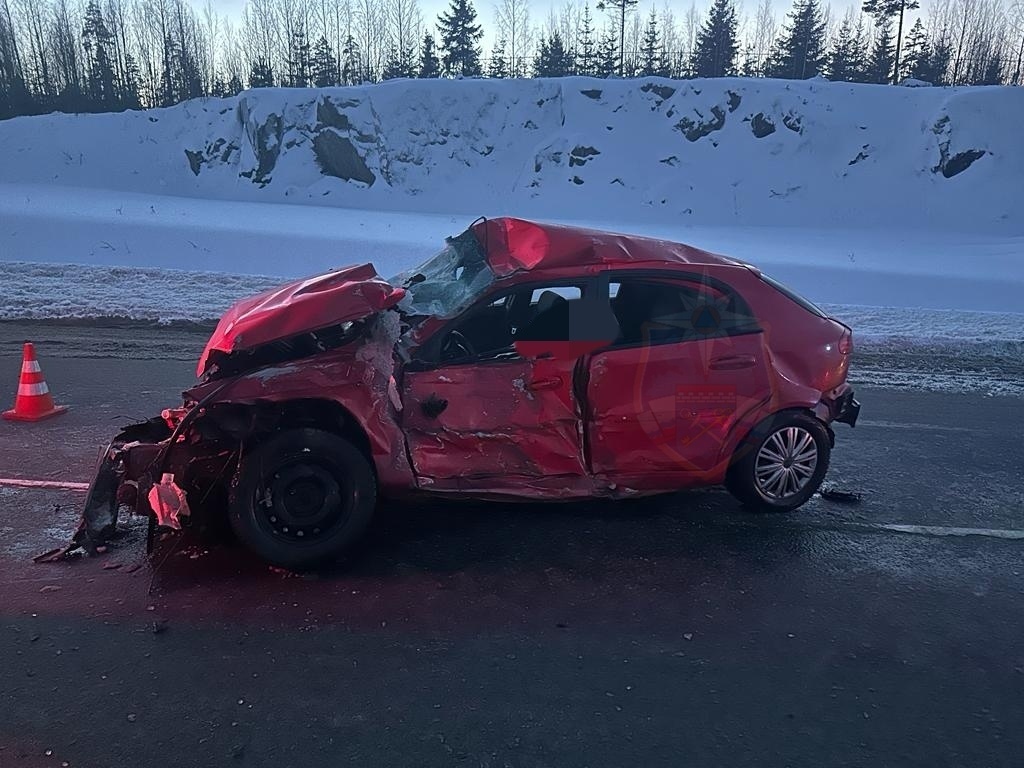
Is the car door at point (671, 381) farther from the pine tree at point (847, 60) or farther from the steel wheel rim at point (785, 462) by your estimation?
the pine tree at point (847, 60)

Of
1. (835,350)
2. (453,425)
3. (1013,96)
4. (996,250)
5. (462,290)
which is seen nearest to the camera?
(453,425)

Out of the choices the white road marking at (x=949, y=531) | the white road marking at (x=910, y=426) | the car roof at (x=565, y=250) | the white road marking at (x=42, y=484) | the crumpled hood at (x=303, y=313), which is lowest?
the white road marking at (x=910, y=426)

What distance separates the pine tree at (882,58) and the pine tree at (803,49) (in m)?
3.22

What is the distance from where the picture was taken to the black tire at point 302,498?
372 centimetres

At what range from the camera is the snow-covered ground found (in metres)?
21.6

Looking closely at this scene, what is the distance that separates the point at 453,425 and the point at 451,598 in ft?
2.91

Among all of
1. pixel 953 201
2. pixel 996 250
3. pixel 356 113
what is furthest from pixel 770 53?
pixel 996 250

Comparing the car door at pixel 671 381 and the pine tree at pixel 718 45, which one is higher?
the pine tree at pixel 718 45

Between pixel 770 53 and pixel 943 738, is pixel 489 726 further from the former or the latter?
pixel 770 53

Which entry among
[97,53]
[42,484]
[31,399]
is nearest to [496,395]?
[42,484]

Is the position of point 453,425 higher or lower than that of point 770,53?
lower

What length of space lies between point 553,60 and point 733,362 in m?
53.4

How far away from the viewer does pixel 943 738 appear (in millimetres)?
2777

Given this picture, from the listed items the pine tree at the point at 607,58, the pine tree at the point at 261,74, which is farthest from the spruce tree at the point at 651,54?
the pine tree at the point at 261,74
